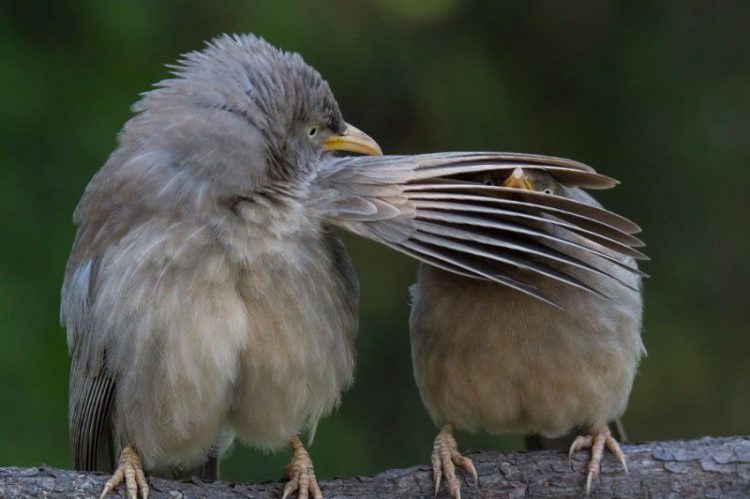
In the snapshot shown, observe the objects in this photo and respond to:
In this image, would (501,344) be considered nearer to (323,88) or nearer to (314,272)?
(314,272)

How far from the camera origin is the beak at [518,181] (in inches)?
166

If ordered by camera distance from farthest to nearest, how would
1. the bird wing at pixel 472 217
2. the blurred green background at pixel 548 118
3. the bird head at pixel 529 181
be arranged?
the blurred green background at pixel 548 118, the bird head at pixel 529 181, the bird wing at pixel 472 217

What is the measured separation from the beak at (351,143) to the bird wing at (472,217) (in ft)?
1.06

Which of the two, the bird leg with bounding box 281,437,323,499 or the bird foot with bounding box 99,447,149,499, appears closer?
the bird foot with bounding box 99,447,149,499

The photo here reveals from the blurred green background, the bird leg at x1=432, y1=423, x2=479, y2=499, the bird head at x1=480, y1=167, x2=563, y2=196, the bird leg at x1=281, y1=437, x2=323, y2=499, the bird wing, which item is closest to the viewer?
the bird wing

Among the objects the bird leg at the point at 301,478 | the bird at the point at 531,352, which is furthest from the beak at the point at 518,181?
the bird leg at the point at 301,478

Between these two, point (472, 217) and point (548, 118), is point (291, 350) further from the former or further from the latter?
point (548, 118)

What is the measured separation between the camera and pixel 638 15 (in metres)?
7.18

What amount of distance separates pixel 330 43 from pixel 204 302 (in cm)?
286

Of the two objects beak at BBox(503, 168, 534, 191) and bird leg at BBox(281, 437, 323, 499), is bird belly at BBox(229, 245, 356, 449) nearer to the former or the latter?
bird leg at BBox(281, 437, 323, 499)

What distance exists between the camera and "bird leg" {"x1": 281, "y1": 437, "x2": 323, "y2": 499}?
4.46 metres

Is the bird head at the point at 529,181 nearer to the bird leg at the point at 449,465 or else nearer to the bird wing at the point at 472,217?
the bird wing at the point at 472,217

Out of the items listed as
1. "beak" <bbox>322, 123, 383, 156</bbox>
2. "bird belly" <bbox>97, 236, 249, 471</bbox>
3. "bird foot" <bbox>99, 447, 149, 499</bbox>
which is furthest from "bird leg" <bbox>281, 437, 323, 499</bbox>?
"beak" <bbox>322, 123, 383, 156</bbox>

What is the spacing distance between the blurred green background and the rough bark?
2.12 m
